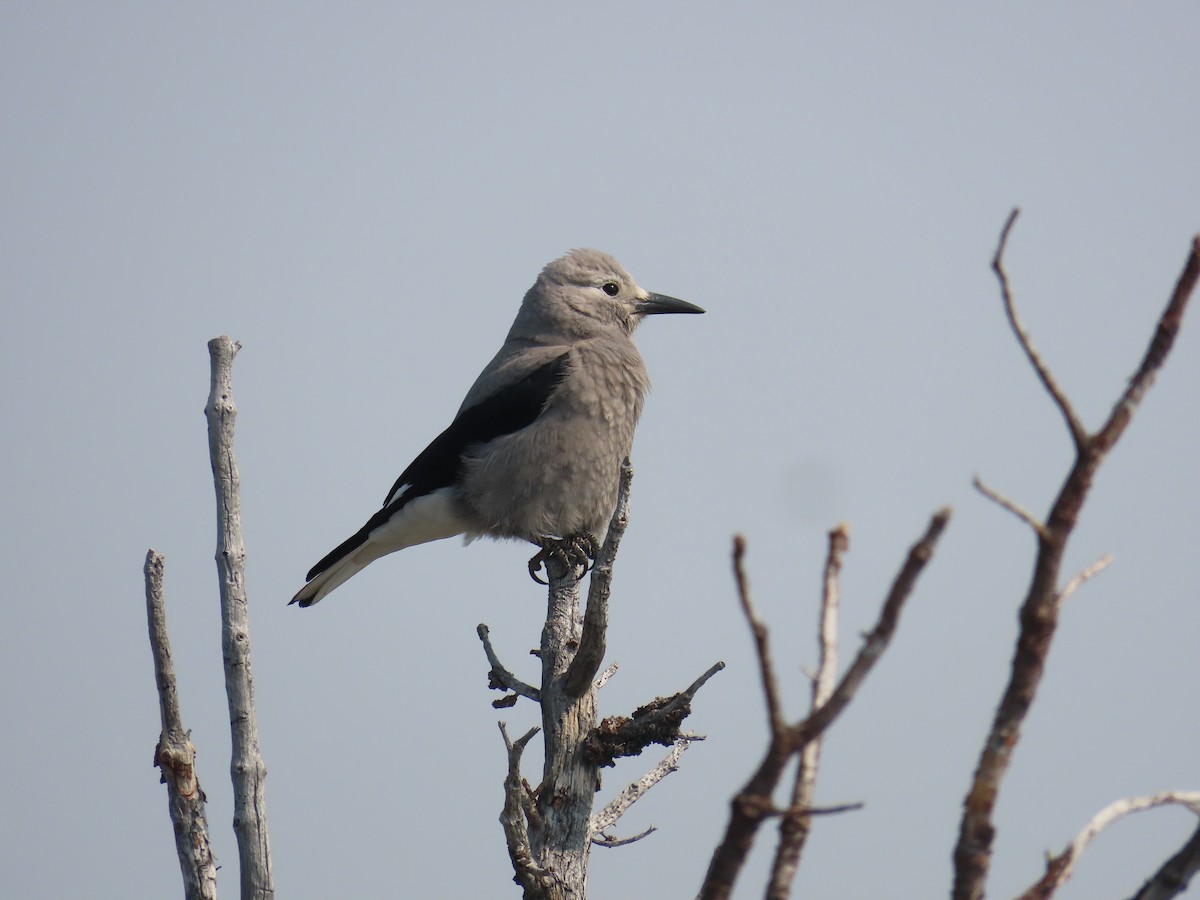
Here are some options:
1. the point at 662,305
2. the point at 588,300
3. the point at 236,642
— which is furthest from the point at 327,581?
the point at 236,642

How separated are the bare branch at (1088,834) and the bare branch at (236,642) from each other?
6.39ft

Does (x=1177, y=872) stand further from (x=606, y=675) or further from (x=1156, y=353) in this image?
(x=606, y=675)

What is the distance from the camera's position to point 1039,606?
1.32 meters

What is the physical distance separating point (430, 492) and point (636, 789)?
2.15 metres

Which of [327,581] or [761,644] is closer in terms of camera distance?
Result: [761,644]

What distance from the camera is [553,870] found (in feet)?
12.1

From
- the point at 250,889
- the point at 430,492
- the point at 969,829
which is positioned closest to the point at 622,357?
the point at 430,492

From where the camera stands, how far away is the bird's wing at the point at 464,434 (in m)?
5.63

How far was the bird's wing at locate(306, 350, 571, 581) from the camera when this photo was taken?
5.63 meters

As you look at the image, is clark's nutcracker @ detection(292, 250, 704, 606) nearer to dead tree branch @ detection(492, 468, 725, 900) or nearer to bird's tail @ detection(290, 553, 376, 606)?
bird's tail @ detection(290, 553, 376, 606)

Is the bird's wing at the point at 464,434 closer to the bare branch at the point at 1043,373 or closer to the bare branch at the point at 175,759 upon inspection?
the bare branch at the point at 175,759

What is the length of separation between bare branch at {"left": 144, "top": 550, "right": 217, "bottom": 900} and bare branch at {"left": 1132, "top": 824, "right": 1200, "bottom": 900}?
2.08 m

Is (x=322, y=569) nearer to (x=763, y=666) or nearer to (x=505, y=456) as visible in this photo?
(x=505, y=456)

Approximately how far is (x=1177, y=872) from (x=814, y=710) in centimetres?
44
